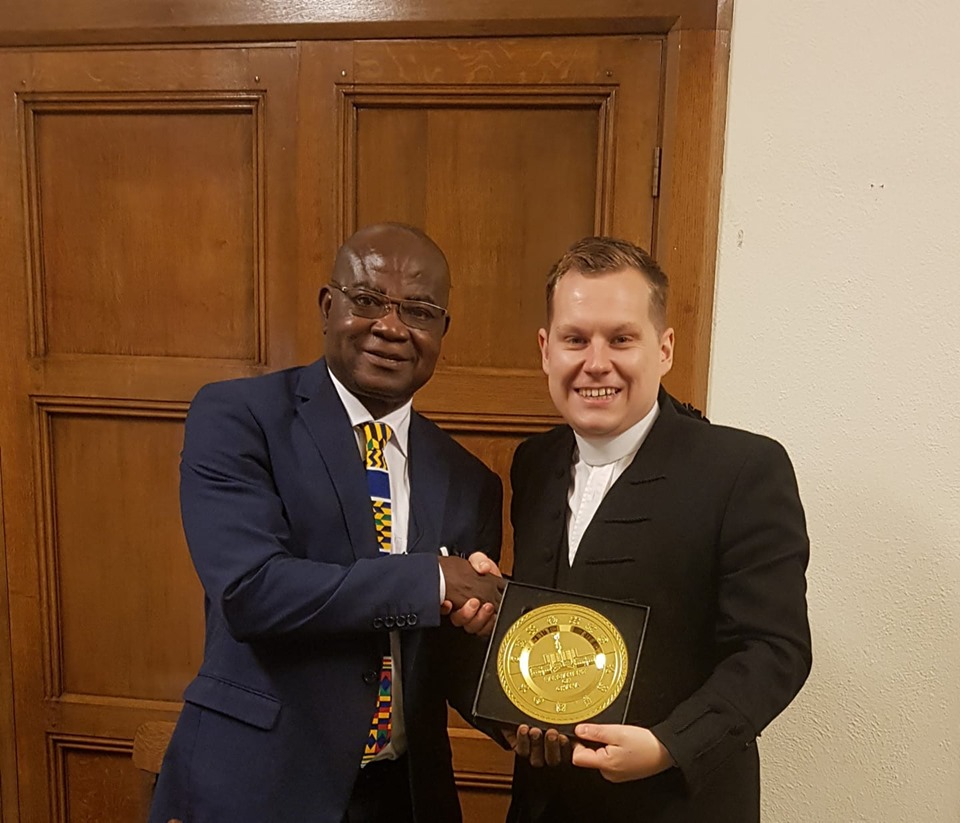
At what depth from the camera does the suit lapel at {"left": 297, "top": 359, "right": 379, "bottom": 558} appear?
1139 mm

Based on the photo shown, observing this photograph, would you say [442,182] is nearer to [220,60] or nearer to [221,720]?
[220,60]

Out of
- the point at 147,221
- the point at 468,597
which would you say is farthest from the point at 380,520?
the point at 147,221

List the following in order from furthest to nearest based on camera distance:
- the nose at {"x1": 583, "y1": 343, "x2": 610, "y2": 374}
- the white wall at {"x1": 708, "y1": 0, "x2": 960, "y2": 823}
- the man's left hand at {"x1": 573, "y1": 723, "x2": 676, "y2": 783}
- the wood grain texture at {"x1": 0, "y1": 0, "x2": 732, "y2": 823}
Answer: the wood grain texture at {"x1": 0, "y1": 0, "x2": 732, "y2": 823}, the white wall at {"x1": 708, "y1": 0, "x2": 960, "y2": 823}, the nose at {"x1": 583, "y1": 343, "x2": 610, "y2": 374}, the man's left hand at {"x1": 573, "y1": 723, "x2": 676, "y2": 783}

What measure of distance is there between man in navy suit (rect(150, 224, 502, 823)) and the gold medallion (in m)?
0.11

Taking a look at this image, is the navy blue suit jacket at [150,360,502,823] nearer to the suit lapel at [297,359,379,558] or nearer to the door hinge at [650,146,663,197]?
the suit lapel at [297,359,379,558]

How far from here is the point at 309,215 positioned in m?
1.66

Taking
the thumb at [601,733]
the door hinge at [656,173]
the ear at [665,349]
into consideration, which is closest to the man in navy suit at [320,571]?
the thumb at [601,733]

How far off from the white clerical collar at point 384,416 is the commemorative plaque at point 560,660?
35 centimetres

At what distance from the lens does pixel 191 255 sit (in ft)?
5.69

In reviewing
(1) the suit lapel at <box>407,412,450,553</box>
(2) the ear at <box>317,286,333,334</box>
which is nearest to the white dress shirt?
(1) the suit lapel at <box>407,412,450,553</box>

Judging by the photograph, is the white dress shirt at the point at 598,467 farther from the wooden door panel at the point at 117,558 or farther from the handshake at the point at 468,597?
the wooden door panel at the point at 117,558

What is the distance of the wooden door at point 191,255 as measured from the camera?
63.2 inches

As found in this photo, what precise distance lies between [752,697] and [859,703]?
743 millimetres

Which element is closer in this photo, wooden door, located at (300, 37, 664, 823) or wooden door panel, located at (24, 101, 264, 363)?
wooden door, located at (300, 37, 664, 823)
